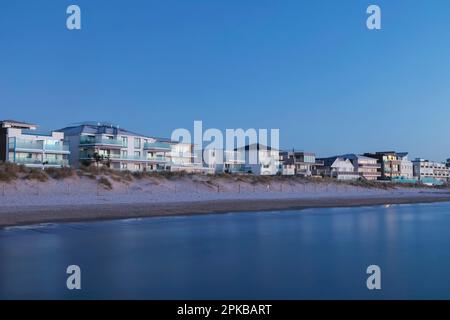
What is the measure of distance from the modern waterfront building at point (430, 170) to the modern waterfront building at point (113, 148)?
93.7m

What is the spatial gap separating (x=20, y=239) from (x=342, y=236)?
413 inches

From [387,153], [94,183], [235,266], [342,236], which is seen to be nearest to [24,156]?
[94,183]

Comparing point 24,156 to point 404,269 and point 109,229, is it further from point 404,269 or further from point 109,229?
point 404,269

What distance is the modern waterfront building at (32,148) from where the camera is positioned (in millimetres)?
48281

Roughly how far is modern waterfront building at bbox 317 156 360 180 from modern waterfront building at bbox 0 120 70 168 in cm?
6146

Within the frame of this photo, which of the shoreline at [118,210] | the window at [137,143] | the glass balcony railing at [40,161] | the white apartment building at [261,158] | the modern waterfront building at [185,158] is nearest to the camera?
the shoreline at [118,210]

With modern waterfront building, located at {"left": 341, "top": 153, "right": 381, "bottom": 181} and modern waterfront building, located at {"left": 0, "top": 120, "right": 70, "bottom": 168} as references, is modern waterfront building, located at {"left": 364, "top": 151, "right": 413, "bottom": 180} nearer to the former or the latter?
modern waterfront building, located at {"left": 341, "top": 153, "right": 381, "bottom": 181}

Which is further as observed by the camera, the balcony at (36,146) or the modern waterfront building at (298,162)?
the modern waterfront building at (298,162)

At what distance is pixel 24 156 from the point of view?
161 ft

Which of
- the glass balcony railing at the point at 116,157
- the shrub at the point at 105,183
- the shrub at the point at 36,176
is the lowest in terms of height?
the shrub at the point at 105,183

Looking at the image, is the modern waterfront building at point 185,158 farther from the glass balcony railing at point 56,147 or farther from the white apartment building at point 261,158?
the glass balcony railing at point 56,147

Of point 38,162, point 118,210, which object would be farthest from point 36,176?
point 38,162

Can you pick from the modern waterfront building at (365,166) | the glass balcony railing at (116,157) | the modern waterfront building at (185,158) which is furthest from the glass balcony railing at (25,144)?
the modern waterfront building at (365,166)

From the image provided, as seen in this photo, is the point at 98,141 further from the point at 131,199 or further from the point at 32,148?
the point at 131,199
